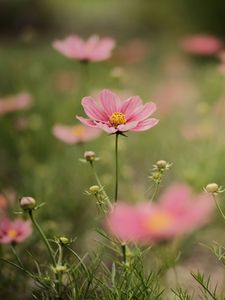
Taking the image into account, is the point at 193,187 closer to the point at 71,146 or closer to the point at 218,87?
the point at 71,146

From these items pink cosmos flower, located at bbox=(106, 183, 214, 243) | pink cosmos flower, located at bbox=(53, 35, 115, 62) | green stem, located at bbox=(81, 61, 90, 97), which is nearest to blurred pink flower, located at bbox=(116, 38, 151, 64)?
green stem, located at bbox=(81, 61, 90, 97)

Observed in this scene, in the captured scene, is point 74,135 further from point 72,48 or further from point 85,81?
point 85,81

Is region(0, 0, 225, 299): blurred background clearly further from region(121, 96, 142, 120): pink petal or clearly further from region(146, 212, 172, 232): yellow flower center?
region(146, 212, 172, 232): yellow flower center

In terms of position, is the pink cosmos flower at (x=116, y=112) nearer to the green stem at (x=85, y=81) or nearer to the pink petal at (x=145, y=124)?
the pink petal at (x=145, y=124)

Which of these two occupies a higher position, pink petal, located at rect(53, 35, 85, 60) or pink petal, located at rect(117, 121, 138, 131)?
pink petal, located at rect(53, 35, 85, 60)

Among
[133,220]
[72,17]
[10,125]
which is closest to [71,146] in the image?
[10,125]

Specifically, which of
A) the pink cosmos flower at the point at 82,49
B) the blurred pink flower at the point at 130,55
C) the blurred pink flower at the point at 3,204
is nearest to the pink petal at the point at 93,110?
the pink cosmos flower at the point at 82,49
